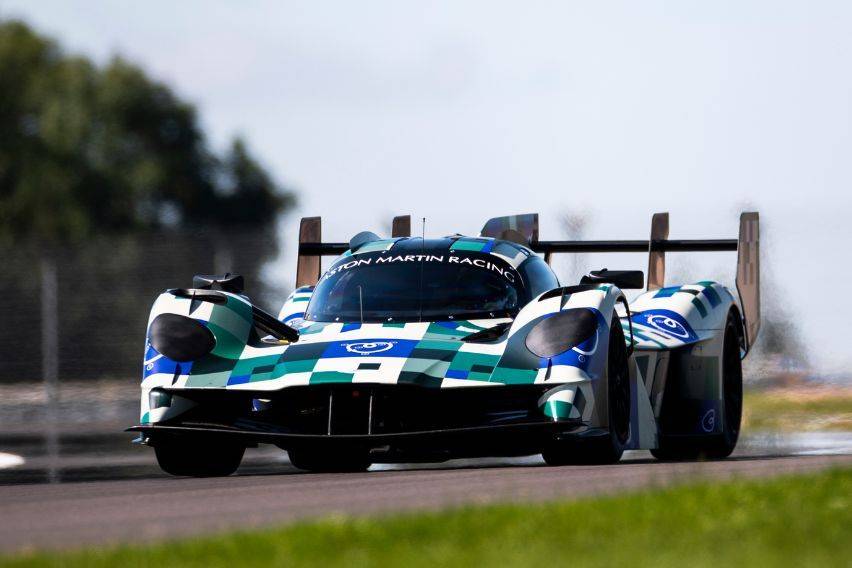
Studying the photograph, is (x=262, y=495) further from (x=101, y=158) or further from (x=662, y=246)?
(x=101, y=158)

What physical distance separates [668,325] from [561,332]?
7.03 feet

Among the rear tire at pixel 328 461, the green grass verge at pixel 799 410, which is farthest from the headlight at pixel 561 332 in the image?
the green grass verge at pixel 799 410

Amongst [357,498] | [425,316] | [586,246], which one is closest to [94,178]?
[586,246]

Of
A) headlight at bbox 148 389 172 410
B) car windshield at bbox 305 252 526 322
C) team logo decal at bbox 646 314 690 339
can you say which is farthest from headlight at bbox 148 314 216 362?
team logo decal at bbox 646 314 690 339

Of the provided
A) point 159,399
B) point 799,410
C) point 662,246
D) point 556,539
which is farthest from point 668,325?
point 799,410

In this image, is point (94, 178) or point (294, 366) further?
point (94, 178)

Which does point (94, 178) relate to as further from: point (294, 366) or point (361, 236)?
point (294, 366)

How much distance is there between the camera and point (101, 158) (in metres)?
41.0

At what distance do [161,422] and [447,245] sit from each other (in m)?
2.41

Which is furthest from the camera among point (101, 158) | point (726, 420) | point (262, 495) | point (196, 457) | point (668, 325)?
point (101, 158)

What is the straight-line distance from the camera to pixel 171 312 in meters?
9.47

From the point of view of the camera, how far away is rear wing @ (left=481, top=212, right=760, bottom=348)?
12.2 meters

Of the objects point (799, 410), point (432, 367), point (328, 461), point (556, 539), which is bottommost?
point (799, 410)

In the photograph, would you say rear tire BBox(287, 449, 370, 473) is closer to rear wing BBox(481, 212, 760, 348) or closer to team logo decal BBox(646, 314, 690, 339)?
team logo decal BBox(646, 314, 690, 339)
